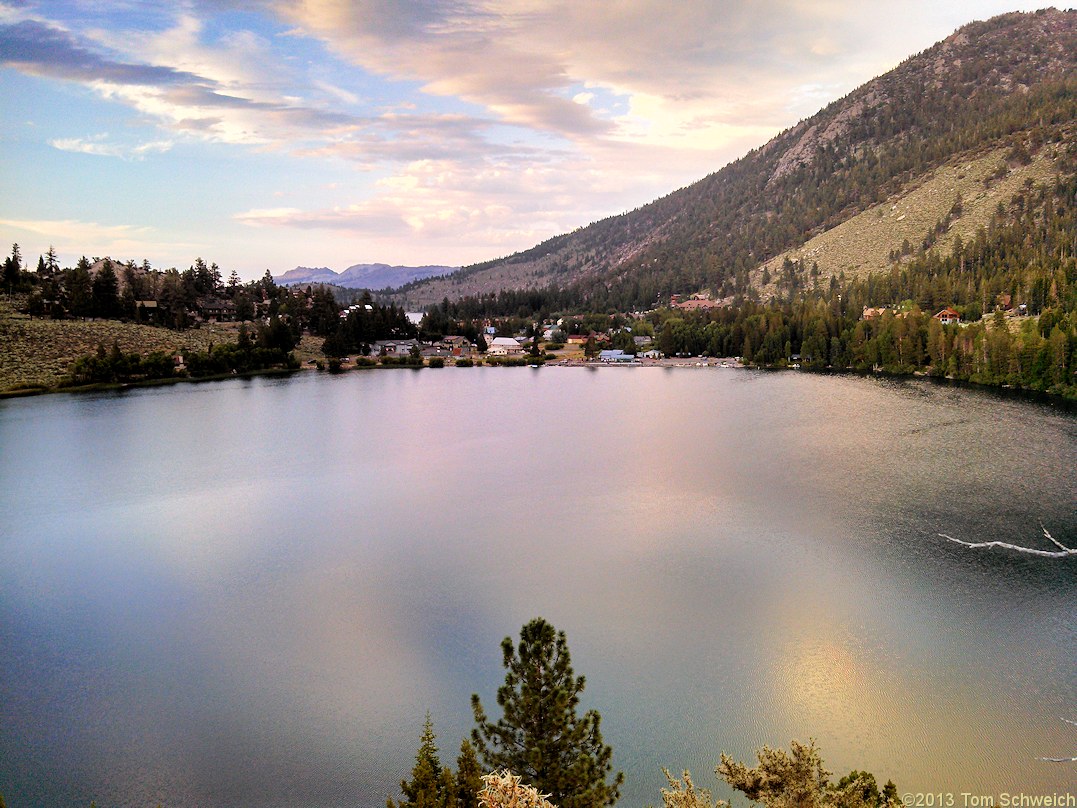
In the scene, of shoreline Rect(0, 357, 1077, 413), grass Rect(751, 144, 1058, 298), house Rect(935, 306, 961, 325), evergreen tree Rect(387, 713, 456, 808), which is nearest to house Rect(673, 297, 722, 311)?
grass Rect(751, 144, 1058, 298)

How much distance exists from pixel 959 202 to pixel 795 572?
132334 millimetres

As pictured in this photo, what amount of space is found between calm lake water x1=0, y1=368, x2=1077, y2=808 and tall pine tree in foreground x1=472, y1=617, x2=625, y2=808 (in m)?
3.23

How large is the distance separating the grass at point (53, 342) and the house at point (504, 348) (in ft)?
139

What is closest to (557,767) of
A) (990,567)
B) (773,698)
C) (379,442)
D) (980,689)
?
(773,698)

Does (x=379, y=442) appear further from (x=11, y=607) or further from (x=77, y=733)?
(x=77, y=733)

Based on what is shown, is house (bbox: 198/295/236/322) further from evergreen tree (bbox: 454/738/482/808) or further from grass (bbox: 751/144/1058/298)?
evergreen tree (bbox: 454/738/482/808)

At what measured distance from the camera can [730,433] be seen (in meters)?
50.0

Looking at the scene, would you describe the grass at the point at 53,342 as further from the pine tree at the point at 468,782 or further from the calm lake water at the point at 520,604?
the pine tree at the point at 468,782

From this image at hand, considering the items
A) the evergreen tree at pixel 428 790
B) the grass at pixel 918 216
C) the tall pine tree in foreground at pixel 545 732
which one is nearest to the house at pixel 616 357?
the grass at pixel 918 216

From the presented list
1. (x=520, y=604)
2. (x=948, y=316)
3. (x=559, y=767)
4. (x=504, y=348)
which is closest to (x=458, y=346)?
(x=504, y=348)

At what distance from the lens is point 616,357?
110 m

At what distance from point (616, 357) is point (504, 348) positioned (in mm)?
19297

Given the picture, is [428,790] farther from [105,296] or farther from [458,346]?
[458,346]

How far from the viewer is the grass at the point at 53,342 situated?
224 ft
